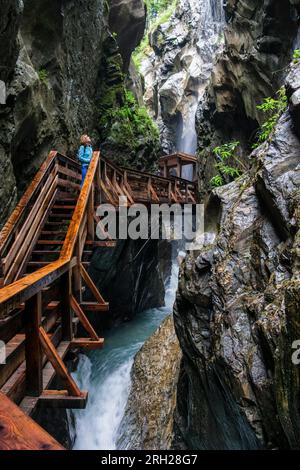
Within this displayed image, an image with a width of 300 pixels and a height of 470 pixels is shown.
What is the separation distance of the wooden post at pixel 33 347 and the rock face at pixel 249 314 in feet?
7.80

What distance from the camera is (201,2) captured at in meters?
36.8

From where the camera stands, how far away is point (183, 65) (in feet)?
120

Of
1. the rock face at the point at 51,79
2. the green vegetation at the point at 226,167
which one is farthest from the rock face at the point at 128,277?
the green vegetation at the point at 226,167

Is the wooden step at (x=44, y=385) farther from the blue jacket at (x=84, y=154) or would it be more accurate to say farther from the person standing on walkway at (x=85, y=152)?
the blue jacket at (x=84, y=154)

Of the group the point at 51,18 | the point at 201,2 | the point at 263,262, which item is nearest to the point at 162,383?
the point at 263,262

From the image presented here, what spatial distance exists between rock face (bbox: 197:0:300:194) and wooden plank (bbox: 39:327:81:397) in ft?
35.9

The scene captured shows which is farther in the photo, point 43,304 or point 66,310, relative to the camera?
point 66,310

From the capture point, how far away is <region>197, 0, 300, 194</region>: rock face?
12.8 meters

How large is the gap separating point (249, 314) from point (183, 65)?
37.1 metres

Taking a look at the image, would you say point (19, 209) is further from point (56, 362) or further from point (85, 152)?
point (56, 362)

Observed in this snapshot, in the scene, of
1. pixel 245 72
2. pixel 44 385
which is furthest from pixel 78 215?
pixel 245 72

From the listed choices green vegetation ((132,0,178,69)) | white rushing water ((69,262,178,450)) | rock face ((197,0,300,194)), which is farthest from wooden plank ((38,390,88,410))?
green vegetation ((132,0,178,69))
